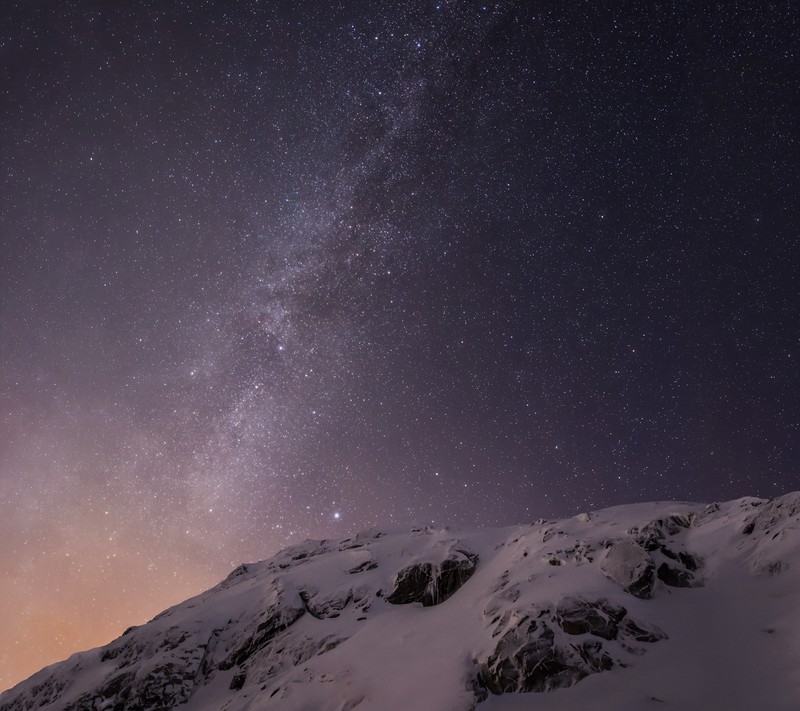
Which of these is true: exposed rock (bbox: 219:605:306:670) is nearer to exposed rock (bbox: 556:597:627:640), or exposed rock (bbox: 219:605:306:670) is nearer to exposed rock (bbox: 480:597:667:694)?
exposed rock (bbox: 480:597:667:694)

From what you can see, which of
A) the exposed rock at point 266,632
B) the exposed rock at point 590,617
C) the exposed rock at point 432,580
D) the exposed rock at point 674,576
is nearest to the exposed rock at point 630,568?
the exposed rock at point 674,576

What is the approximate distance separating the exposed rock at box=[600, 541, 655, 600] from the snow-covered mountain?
74mm

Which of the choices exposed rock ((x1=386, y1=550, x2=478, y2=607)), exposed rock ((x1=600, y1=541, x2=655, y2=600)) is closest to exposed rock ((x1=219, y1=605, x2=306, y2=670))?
exposed rock ((x1=386, y1=550, x2=478, y2=607))

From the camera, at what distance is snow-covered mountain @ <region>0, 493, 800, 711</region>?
17250mm

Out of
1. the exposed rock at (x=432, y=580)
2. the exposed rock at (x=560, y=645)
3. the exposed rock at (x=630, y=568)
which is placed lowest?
the exposed rock at (x=560, y=645)

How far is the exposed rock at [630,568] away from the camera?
21.8 meters

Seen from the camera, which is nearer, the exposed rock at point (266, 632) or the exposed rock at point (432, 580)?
the exposed rock at point (432, 580)

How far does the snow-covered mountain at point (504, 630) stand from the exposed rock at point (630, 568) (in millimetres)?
74

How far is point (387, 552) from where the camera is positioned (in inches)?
1473

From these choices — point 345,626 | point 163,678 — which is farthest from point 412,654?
point 163,678

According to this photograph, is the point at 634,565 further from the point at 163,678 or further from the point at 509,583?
the point at 163,678

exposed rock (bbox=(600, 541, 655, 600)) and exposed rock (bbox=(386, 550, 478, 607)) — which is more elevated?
exposed rock (bbox=(386, 550, 478, 607))

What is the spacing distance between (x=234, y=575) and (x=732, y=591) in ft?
134

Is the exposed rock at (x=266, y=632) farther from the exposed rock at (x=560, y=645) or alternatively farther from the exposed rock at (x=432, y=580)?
the exposed rock at (x=560, y=645)
